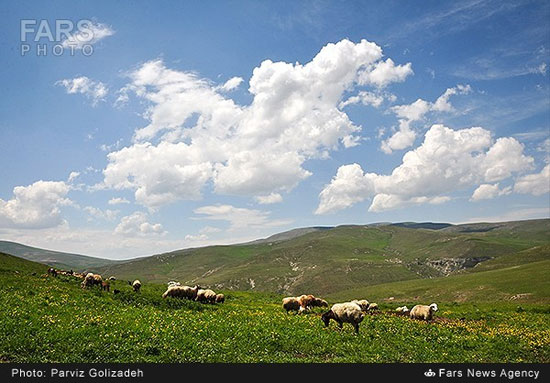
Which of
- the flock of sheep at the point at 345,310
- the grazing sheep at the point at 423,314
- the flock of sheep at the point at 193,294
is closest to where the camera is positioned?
the flock of sheep at the point at 345,310

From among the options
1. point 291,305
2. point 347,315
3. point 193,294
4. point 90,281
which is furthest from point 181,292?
point 347,315

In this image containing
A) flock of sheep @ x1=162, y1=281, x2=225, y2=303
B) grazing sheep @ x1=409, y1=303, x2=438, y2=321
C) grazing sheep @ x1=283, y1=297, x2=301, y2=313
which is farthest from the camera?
flock of sheep @ x1=162, y1=281, x2=225, y2=303

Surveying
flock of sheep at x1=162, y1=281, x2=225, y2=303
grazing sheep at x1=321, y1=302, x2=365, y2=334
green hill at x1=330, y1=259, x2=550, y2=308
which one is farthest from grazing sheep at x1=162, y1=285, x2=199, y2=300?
green hill at x1=330, y1=259, x2=550, y2=308

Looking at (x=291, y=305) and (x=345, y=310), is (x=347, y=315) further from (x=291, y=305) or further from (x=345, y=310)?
(x=291, y=305)

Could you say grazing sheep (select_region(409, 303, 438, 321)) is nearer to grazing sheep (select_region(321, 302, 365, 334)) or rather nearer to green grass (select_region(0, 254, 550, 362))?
green grass (select_region(0, 254, 550, 362))

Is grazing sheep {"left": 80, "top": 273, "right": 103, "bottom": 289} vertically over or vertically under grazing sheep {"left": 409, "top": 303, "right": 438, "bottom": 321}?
over

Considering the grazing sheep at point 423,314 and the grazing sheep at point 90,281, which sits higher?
the grazing sheep at point 90,281

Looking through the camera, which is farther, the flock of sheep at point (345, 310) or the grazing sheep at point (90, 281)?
the grazing sheep at point (90, 281)

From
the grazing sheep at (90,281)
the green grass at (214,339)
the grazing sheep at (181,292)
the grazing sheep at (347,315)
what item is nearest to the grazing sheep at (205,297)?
the grazing sheep at (181,292)

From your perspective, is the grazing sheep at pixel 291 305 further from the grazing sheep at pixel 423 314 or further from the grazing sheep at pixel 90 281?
the grazing sheep at pixel 90 281

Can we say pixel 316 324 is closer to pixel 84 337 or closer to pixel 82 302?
pixel 84 337
